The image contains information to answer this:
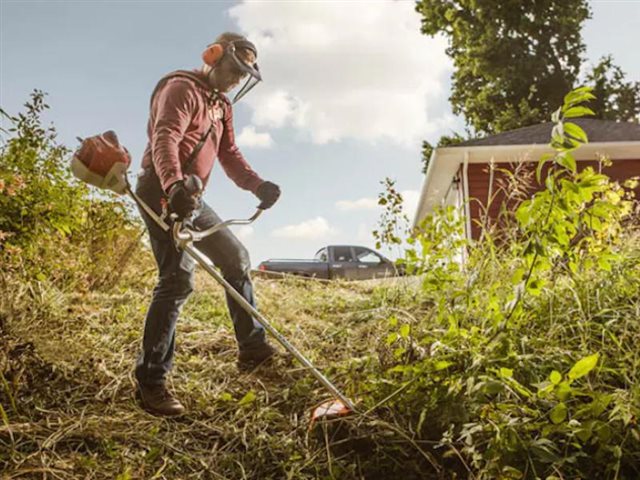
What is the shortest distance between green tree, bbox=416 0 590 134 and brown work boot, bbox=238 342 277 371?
16.6 meters

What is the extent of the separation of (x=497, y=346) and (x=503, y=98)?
1868 cm

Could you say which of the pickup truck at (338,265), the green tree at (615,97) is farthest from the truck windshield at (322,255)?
the green tree at (615,97)

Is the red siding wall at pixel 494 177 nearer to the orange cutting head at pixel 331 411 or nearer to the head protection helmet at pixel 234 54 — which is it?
the head protection helmet at pixel 234 54

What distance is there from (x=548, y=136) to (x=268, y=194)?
32.0 ft

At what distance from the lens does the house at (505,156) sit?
10992mm

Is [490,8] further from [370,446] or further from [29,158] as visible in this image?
[370,446]

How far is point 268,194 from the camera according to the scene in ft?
10.7

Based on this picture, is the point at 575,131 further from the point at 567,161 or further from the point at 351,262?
the point at 351,262

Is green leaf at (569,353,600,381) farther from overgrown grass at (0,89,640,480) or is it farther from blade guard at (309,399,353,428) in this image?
blade guard at (309,399,353,428)

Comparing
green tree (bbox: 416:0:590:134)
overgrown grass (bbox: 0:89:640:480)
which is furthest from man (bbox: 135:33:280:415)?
green tree (bbox: 416:0:590:134)

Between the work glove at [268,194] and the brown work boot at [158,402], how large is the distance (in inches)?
41.9

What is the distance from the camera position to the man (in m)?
2.80

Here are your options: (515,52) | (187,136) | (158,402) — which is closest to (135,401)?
(158,402)

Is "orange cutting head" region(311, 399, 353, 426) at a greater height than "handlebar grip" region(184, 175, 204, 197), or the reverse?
"handlebar grip" region(184, 175, 204, 197)
